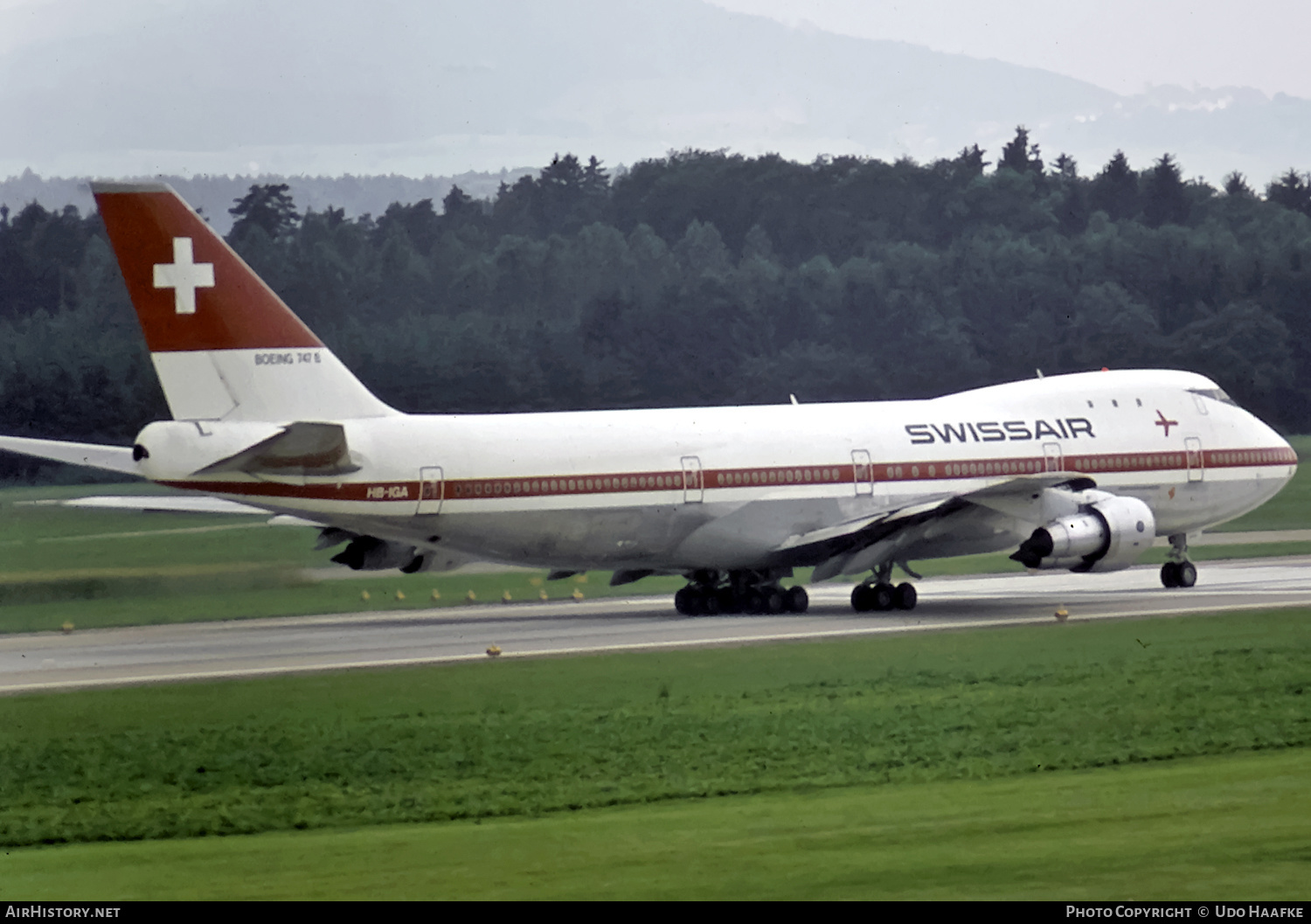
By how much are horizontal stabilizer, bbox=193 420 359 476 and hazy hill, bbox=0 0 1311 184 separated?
7.82 metres

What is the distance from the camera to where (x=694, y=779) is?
1789 centimetres

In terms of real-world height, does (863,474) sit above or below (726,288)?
below

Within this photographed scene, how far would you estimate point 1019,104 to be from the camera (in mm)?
109875

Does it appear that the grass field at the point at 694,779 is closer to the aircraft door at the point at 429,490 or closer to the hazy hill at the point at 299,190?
the aircraft door at the point at 429,490

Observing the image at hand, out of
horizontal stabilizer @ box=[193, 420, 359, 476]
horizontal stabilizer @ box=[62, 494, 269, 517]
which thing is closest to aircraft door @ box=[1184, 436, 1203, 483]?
horizontal stabilizer @ box=[193, 420, 359, 476]

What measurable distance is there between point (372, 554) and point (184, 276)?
6806mm

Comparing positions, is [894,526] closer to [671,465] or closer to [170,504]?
[671,465]

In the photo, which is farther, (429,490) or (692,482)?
(692,482)

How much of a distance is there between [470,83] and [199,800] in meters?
44.2

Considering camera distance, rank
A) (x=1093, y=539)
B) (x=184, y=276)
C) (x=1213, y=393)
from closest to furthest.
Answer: (x=184, y=276)
(x=1093, y=539)
(x=1213, y=393)

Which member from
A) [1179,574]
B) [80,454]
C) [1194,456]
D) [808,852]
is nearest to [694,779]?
[808,852]

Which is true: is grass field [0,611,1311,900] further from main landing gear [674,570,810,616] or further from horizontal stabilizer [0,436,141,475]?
main landing gear [674,570,810,616]

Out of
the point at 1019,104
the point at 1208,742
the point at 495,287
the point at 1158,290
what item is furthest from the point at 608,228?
the point at 1208,742

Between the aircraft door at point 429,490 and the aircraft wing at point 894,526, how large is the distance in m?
7.38
